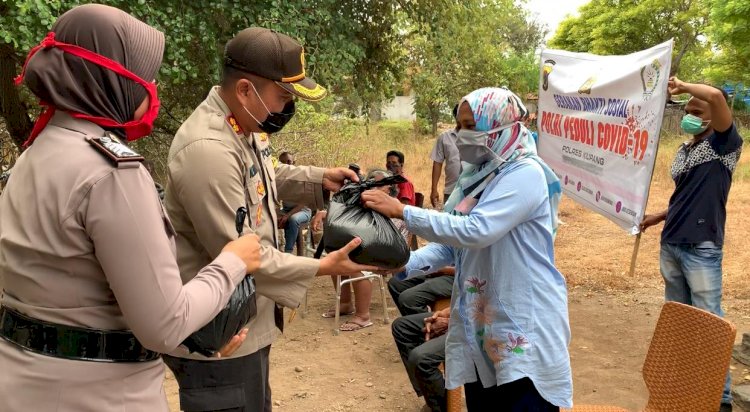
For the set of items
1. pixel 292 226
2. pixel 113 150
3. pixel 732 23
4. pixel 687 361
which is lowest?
pixel 292 226

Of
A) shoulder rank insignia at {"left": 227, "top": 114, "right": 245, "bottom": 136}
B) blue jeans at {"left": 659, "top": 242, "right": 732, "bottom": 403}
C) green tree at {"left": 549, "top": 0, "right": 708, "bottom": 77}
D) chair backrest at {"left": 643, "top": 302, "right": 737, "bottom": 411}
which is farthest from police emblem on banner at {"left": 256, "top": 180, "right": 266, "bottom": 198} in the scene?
green tree at {"left": 549, "top": 0, "right": 708, "bottom": 77}

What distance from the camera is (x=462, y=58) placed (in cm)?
893

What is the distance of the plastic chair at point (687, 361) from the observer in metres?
2.57

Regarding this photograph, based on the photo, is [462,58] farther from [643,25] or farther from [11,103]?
[643,25]

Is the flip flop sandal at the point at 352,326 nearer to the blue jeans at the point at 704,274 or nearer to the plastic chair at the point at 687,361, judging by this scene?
the blue jeans at the point at 704,274

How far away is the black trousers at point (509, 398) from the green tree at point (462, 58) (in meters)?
5.31

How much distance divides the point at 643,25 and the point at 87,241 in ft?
87.4

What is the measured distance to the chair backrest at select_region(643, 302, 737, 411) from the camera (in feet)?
8.43

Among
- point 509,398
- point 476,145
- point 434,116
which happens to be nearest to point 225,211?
point 476,145

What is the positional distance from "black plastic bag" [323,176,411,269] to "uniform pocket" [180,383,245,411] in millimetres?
602

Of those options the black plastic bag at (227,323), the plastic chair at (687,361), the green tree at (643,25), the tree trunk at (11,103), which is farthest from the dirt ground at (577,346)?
the green tree at (643,25)

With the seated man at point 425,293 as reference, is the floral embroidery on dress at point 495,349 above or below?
above

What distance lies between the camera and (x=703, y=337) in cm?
266

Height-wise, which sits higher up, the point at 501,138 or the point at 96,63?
the point at 96,63
